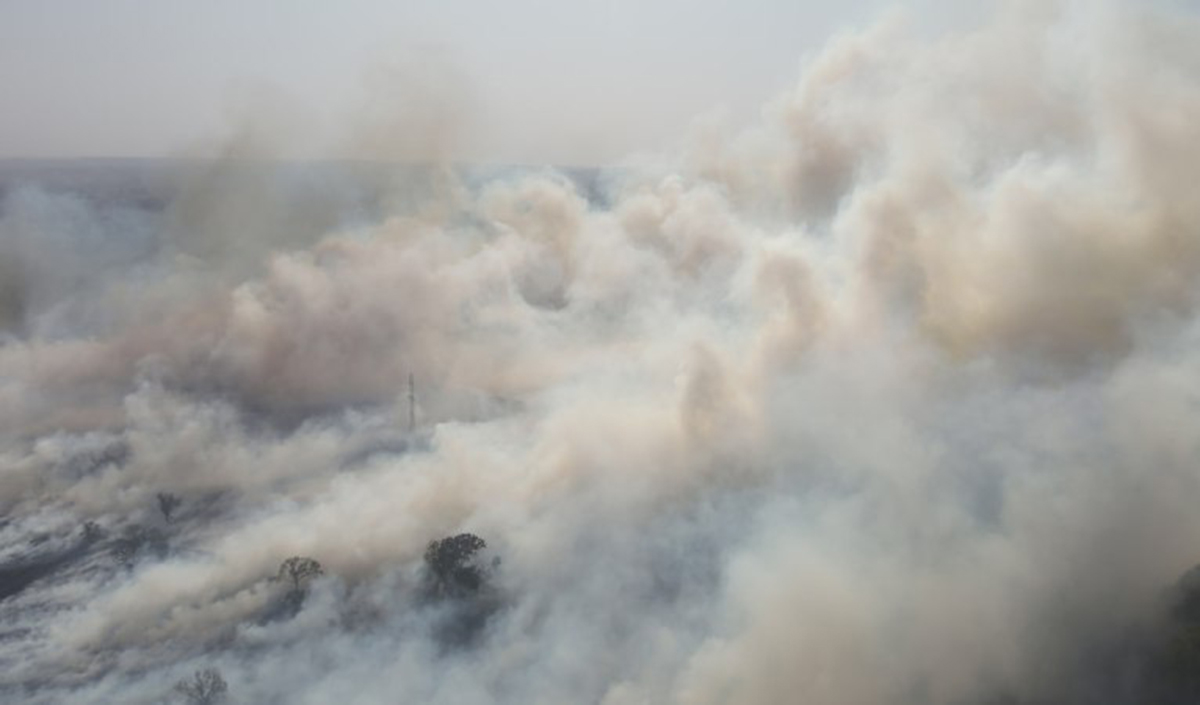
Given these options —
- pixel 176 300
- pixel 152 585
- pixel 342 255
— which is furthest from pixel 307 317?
pixel 152 585

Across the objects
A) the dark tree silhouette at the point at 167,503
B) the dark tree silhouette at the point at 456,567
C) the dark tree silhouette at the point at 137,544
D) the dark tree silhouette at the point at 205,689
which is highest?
the dark tree silhouette at the point at 167,503

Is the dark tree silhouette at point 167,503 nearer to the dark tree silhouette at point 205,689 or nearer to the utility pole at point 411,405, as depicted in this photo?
the utility pole at point 411,405

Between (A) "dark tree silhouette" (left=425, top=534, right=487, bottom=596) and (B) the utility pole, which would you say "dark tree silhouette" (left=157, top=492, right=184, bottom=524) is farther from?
(A) "dark tree silhouette" (left=425, top=534, right=487, bottom=596)

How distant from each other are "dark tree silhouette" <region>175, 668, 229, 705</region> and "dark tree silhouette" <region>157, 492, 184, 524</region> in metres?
26.0

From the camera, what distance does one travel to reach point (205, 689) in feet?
169

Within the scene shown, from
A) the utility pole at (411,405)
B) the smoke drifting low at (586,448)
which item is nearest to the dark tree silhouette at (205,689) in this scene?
the smoke drifting low at (586,448)

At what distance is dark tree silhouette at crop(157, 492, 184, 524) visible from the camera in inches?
2960

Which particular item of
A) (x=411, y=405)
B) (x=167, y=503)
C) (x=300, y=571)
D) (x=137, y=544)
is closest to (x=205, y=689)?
(x=300, y=571)

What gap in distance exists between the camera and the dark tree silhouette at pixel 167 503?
7519cm

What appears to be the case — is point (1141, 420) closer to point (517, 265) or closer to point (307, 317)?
point (517, 265)

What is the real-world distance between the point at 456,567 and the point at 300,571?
1172 cm

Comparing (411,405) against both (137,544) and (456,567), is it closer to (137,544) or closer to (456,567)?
(137,544)

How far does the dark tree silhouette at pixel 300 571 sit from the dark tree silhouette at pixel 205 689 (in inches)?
410

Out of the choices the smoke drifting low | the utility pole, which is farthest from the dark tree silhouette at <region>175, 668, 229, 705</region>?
the utility pole
